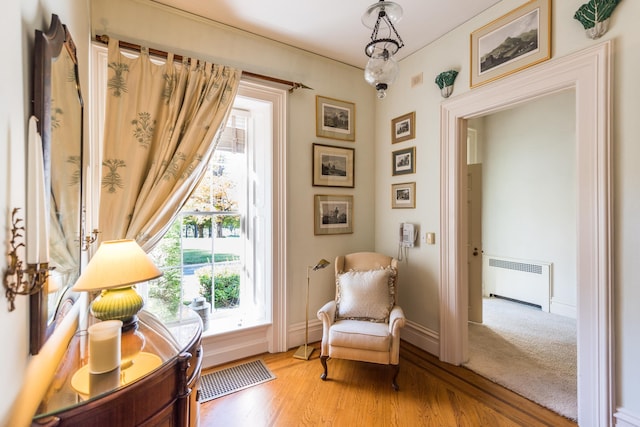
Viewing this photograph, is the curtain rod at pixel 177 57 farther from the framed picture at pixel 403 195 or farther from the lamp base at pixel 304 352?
the lamp base at pixel 304 352

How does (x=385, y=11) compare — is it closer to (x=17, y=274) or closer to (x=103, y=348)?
(x=17, y=274)

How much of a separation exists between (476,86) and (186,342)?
273cm

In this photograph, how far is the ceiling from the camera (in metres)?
2.27

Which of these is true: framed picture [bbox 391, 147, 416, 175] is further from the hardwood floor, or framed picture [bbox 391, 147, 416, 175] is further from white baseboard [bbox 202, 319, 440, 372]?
the hardwood floor

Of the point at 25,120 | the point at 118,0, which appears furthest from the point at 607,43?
the point at 118,0

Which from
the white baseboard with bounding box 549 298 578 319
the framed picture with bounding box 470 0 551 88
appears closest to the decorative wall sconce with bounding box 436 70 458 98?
the framed picture with bounding box 470 0 551 88

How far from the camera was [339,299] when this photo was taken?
2699 mm

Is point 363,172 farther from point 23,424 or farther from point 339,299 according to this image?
point 23,424

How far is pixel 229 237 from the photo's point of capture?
2.86m

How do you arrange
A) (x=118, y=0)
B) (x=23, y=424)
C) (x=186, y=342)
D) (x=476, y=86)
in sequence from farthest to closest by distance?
(x=476, y=86) → (x=118, y=0) → (x=186, y=342) → (x=23, y=424)

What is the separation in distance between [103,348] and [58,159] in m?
0.74

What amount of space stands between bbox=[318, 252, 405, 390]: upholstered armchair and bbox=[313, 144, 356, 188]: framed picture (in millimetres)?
797

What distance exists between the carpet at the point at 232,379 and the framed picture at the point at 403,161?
2284 mm

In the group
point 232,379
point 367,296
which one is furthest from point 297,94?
point 232,379
